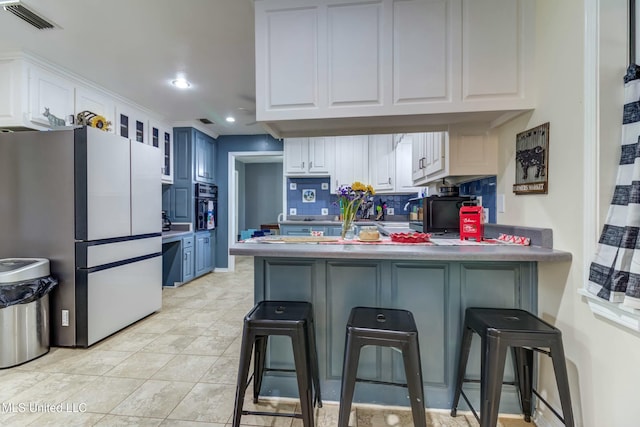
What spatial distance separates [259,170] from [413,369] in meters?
7.11

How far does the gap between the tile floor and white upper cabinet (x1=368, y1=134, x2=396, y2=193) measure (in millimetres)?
2905

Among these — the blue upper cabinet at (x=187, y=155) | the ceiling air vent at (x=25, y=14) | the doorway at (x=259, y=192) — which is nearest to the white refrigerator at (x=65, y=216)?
the ceiling air vent at (x=25, y=14)

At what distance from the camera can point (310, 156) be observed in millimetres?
4934

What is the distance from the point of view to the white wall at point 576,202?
3.88 feet

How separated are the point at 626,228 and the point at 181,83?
377cm

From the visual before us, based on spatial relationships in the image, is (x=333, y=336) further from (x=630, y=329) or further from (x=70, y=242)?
(x=70, y=242)

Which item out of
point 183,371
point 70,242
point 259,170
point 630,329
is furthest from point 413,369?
point 259,170

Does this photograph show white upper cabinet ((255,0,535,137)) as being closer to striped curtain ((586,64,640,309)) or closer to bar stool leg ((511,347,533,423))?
striped curtain ((586,64,640,309))

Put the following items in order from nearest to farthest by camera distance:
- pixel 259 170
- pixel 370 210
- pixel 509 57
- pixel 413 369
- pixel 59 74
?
pixel 413 369
pixel 509 57
pixel 59 74
pixel 370 210
pixel 259 170

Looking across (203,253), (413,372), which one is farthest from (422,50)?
(203,253)

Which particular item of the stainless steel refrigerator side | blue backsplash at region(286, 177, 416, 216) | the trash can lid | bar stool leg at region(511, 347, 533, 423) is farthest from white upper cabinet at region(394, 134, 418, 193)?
the trash can lid

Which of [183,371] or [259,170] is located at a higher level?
[259,170]

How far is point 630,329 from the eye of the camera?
3.59ft

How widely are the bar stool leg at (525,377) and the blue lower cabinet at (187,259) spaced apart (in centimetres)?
435
